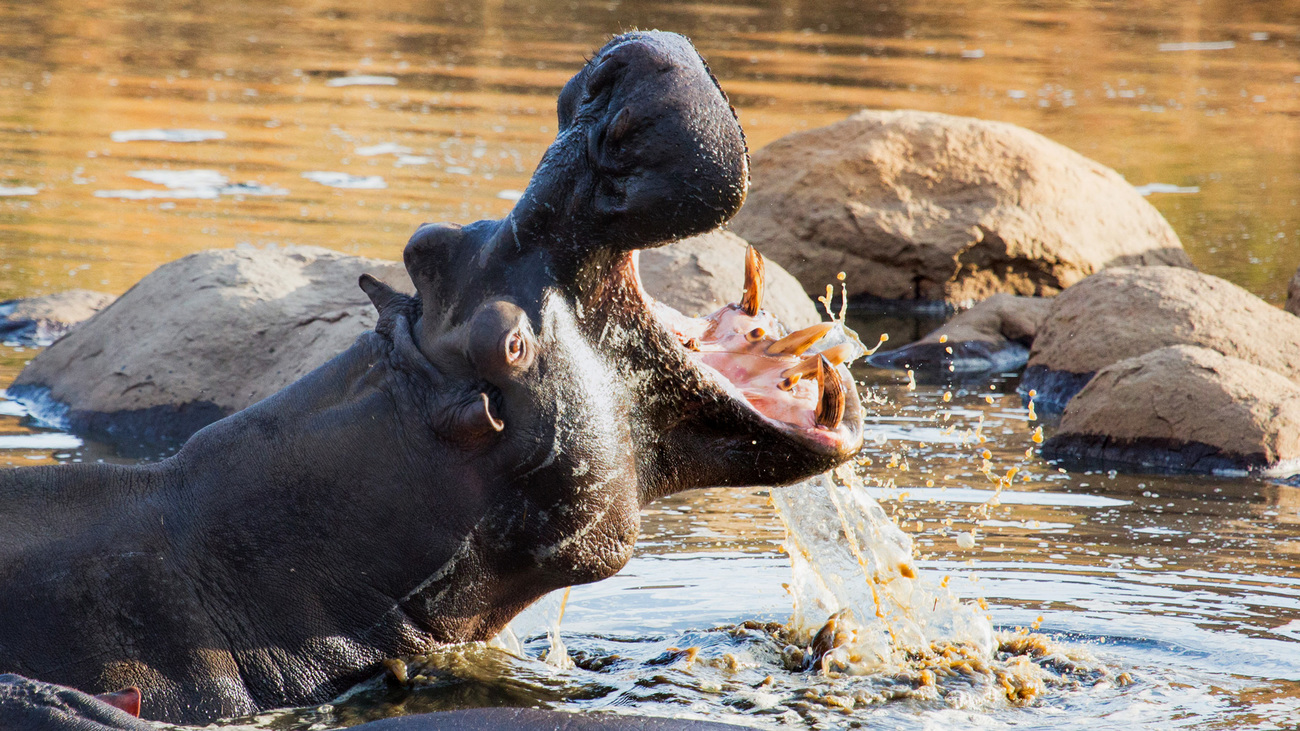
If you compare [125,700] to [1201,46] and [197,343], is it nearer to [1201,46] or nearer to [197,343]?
[197,343]

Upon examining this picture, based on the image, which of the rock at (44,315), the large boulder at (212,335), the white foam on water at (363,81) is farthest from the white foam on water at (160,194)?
the white foam on water at (363,81)

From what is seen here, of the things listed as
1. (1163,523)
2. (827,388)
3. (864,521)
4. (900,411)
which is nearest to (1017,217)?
(900,411)

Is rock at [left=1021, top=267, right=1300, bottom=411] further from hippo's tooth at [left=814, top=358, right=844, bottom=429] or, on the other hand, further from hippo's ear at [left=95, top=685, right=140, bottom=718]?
hippo's ear at [left=95, top=685, right=140, bottom=718]

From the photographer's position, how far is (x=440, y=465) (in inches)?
125

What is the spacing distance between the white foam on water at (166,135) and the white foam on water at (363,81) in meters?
3.93

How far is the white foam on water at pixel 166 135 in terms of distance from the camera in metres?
18.0

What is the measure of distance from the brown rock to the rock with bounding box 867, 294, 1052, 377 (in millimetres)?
920

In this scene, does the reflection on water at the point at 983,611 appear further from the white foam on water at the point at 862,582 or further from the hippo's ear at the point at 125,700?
the hippo's ear at the point at 125,700

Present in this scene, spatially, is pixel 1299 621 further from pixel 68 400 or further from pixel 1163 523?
pixel 68 400

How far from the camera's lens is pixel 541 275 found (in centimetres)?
312

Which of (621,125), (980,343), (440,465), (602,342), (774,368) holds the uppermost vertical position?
(621,125)

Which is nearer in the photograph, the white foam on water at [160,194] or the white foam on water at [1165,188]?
the white foam on water at [160,194]

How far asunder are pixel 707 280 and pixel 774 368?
587 cm

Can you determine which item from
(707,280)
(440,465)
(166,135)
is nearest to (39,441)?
(707,280)
